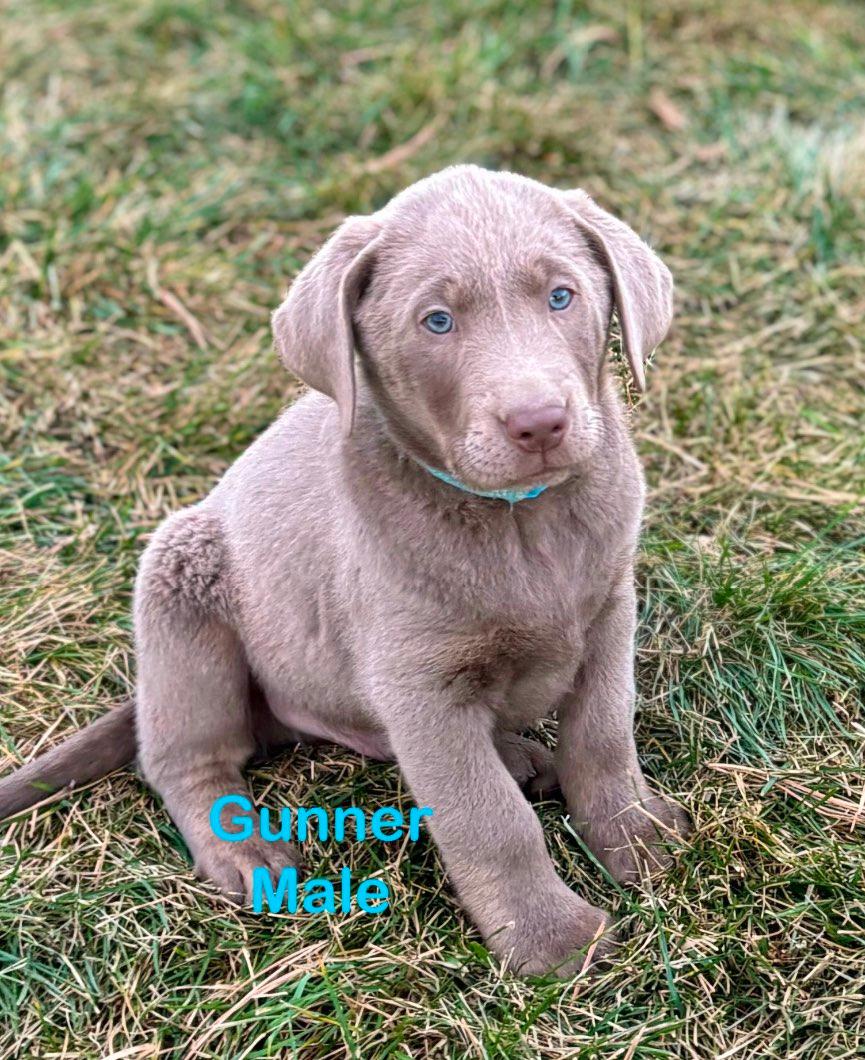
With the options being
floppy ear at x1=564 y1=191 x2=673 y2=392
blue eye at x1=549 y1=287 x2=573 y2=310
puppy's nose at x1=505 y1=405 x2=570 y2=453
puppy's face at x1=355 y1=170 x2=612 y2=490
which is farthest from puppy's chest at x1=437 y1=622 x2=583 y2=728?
blue eye at x1=549 y1=287 x2=573 y2=310

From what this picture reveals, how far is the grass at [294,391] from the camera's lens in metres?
3.69

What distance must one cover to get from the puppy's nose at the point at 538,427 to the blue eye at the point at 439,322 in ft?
1.06

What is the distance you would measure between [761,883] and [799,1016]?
0.40 metres

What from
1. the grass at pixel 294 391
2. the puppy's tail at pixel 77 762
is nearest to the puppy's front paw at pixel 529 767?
the grass at pixel 294 391

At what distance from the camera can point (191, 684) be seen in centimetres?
431

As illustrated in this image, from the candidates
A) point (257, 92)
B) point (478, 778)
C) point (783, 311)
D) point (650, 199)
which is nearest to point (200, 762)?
point (478, 778)

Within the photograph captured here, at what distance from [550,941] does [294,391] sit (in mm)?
2787

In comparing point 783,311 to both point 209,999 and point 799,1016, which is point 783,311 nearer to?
point 799,1016

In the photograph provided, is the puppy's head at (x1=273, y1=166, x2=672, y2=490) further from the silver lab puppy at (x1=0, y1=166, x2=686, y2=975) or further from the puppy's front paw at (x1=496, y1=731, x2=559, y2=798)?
the puppy's front paw at (x1=496, y1=731, x2=559, y2=798)

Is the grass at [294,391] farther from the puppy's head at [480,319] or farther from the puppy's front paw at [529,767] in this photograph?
the puppy's head at [480,319]

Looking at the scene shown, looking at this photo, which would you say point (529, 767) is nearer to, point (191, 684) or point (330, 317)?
point (191, 684)

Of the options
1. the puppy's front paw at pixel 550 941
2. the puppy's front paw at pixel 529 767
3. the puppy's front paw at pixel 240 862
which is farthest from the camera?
the puppy's front paw at pixel 529 767

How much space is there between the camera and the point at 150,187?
276 inches

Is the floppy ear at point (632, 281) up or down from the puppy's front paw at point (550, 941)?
up
